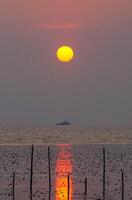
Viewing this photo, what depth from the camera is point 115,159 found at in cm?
7369

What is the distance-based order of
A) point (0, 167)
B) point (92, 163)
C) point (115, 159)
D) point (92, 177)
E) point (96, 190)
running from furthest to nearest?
point (115, 159) < point (92, 163) < point (0, 167) < point (92, 177) < point (96, 190)

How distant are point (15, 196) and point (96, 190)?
571cm

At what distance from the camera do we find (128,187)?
42.6 meters

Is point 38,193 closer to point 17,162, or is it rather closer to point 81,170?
point 81,170

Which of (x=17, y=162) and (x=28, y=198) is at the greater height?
(x=17, y=162)

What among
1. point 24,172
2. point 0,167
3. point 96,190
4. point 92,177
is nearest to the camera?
point 96,190

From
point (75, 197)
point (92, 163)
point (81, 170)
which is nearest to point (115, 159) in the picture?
point (92, 163)

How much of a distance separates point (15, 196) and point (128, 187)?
28.3 feet

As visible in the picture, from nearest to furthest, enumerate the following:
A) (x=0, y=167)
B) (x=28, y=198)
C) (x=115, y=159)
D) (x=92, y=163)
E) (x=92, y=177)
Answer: (x=28, y=198)
(x=92, y=177)
(x=0, y=167)
(x=92, y=163)
(x=115, y=159)

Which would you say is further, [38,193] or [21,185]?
[21,185]

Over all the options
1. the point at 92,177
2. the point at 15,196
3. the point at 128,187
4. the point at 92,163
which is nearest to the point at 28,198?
the point at 15,196

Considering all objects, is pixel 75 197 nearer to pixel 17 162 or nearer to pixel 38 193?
pixel 38 193

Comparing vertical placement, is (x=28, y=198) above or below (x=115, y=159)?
below

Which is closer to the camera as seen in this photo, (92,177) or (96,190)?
(96,190)
